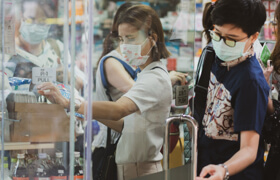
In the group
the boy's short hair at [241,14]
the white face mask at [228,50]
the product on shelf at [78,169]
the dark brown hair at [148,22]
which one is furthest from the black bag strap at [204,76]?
the product on shelf at [78,169]

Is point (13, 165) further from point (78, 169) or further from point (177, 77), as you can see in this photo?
point (177, 77)

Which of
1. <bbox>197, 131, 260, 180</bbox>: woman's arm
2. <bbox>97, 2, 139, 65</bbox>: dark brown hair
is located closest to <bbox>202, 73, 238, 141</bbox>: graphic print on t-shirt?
<bbox>197, 131, 260, 180</bbox>: woman's arm

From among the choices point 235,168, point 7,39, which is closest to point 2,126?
point 7,39

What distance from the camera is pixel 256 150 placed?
226 centimetres

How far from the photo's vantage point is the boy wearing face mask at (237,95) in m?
2.27

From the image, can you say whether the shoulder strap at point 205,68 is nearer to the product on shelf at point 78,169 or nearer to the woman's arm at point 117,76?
the woman's arm at point 117,76

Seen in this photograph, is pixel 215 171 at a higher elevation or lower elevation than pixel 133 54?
lower

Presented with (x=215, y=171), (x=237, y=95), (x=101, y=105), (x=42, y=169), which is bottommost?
(x=215, y=171)

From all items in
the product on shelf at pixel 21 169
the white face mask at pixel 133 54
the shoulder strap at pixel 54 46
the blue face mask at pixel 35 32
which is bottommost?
the product on shelf at pixel 21 169

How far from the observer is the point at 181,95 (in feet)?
6.99

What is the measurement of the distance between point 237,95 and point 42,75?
99 cm

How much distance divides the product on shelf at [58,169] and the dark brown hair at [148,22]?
1.64 feet

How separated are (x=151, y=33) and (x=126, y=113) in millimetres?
317

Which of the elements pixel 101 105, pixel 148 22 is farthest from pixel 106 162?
pixel 148 22
